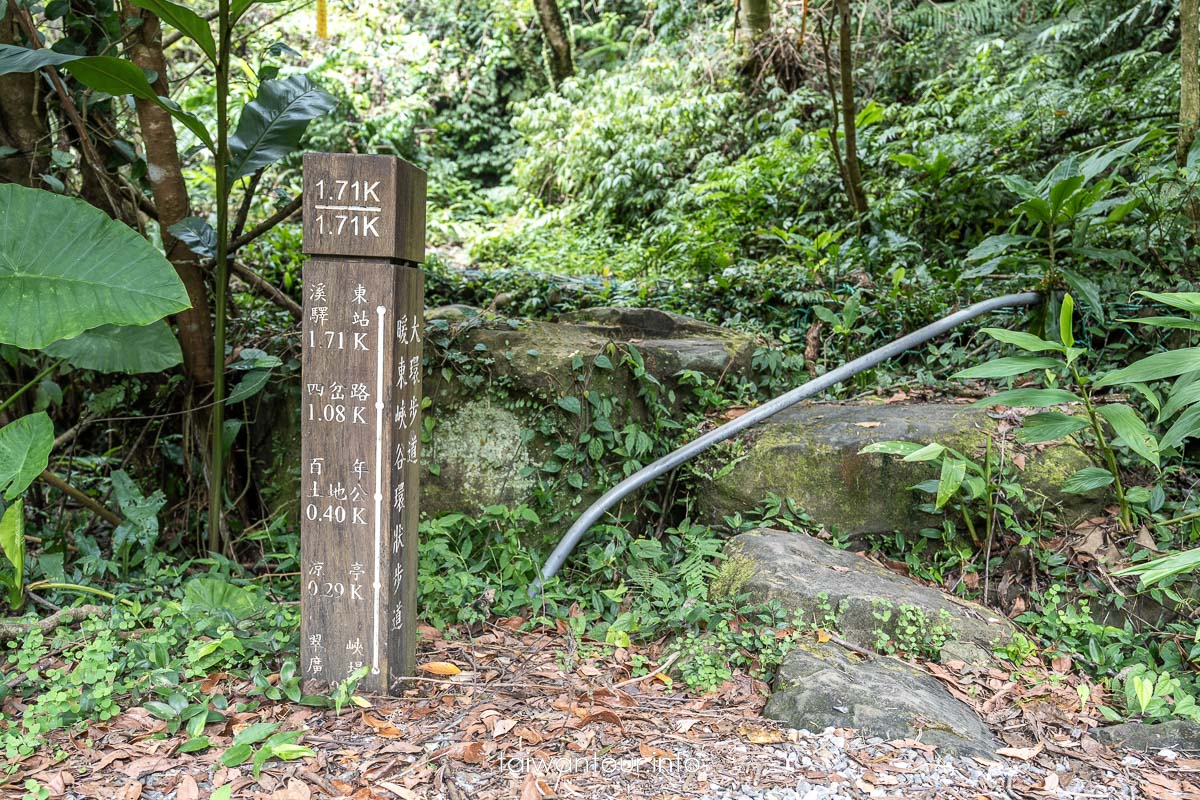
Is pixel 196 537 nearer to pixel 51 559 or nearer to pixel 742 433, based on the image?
pixel 51 559

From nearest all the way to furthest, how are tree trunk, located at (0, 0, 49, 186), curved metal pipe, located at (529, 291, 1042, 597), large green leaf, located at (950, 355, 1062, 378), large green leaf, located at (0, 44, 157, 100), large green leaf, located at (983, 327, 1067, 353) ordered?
large green leaf, located at (0, 44, 157, 100)
large green leaf, located at (983, 327, 1067, 353)
large green leaf, located at (950, 355, 1062, 378)
curved metal pipe, located at (529, 291, 1042, 597)
tree trunk, located at (0, 0, 49, 186)

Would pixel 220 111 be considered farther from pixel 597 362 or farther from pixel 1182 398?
pixel 1182 398

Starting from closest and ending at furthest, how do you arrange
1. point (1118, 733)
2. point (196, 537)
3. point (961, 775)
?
point (961, 775)
point (1118, 733)
point (196, 537)

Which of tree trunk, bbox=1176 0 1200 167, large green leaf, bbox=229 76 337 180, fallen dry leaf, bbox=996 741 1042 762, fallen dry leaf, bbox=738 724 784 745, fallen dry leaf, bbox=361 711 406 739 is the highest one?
tree trunk, bbox=1176 0 1200 167

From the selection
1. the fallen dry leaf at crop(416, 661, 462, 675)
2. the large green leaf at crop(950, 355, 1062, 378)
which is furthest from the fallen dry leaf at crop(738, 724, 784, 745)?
the large green leaf at crop(950, 355, 1062, 378)

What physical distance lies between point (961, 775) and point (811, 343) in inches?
117

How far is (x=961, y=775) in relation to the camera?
231cm

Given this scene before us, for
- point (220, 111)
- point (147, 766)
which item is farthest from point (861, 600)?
point (220, 111)

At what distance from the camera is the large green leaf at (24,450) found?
2666 millimetres

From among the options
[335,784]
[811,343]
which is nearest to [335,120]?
[811,343]

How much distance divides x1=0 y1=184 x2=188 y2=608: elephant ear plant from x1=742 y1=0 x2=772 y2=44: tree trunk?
26.8 ft

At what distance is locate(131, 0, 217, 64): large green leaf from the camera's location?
280cm

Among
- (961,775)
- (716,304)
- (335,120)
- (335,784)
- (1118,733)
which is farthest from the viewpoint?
(335,120)

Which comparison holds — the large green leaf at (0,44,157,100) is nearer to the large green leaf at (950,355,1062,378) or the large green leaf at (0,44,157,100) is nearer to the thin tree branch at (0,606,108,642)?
the thin tree branch at (0,606,108,642)
